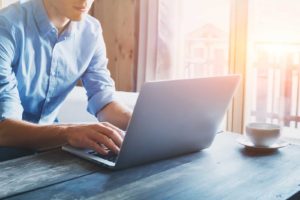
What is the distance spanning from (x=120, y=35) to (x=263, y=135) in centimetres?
204

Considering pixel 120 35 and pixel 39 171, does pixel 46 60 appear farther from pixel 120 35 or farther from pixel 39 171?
pixel 120 35

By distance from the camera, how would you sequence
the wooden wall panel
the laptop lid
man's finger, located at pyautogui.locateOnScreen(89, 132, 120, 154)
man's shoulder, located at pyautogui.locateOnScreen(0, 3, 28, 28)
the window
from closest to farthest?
1. the laptop lid
2. man's finger, located at pyautogui.locateOnScreen(89, 132, 120, 154)
3. man's shoulder, located at pyautogui.locateOnScreen(0, 3, 28, 28)
4. the window
5. the wooden wall panel

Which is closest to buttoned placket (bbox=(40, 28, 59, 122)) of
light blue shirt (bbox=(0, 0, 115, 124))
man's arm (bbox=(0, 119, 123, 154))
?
light blue shirt (bbox=(0, 0, 115, 124))

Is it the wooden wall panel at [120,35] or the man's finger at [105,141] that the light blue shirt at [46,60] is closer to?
the man's finger at [105,141]

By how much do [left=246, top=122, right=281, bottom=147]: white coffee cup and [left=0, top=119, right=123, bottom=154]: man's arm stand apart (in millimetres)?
361

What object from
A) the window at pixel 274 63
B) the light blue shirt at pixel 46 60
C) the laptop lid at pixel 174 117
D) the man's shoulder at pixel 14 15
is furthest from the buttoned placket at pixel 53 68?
the window at pixel 274 63

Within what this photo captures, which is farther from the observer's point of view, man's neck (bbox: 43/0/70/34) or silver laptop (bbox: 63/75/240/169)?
man's neck (bbox: 43/0/70/34)

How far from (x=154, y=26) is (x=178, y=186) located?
212cm

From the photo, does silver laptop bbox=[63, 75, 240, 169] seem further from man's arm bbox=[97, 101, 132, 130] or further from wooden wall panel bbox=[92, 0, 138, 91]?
wooden wall panel bbox=[92, 0, 138, 91]

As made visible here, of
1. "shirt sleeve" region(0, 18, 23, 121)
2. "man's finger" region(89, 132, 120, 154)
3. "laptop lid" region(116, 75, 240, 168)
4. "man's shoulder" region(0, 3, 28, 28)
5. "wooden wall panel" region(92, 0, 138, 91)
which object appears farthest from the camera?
"wooden wall panel" region(92, 0, 138, 91)

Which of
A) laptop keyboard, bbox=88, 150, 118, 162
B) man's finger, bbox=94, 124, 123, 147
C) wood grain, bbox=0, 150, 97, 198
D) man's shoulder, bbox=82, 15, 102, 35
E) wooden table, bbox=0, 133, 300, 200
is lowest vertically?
wooden table, bbox=0, 133, 300, 200

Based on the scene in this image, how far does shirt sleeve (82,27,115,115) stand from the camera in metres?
1.74

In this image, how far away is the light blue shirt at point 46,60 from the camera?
158cm

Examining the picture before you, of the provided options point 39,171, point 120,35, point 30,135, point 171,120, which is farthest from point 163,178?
point 120,35
